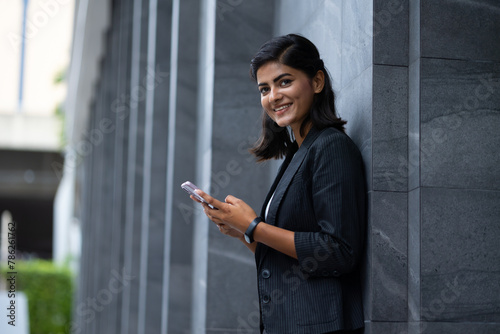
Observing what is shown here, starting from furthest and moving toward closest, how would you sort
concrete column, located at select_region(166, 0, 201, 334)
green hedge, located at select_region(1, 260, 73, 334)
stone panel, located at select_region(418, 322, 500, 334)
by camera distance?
green hedge, located at select_region(1, 260, 73, 334) < concrete column, located at select_region(166, 0, 201, 334) < stone panel, located at select_region(418, 322, 500, 334)

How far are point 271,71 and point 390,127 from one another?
704 millimetres

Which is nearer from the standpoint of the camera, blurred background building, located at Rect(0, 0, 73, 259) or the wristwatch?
the wristwatch

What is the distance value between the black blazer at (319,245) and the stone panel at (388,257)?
0.24ft

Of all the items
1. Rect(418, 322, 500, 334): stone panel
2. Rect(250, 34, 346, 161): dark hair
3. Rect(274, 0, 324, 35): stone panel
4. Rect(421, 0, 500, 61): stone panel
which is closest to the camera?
Rect(418, 322, 500, 334): stone panel

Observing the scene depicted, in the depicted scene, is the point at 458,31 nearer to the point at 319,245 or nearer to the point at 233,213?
the point at 319,245

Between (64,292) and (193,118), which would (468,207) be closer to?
(193,118)

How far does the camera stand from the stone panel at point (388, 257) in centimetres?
376

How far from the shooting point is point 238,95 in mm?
6273

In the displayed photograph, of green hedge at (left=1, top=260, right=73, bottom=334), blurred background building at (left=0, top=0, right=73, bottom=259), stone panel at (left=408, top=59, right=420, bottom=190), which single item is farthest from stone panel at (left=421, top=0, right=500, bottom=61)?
blurred background building at (left=0, top=0, right=73, bottom=259)

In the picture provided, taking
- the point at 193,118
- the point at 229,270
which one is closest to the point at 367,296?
the point at 229,270

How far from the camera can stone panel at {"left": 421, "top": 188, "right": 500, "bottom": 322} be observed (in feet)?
12.0

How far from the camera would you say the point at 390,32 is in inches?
157

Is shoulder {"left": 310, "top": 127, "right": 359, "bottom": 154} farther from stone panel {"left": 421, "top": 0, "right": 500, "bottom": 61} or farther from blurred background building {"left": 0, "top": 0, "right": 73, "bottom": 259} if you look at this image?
blurred background building {"left": 0, "top": 0, "right": 73, "bottom": 259}

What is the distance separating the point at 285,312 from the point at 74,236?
3555 centimetres
